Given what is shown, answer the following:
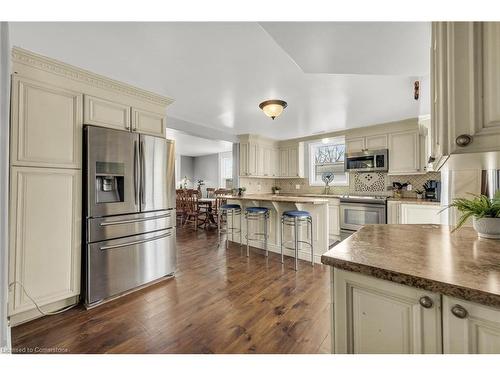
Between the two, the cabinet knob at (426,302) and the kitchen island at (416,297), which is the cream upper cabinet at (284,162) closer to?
the kitchen island at (416,297)

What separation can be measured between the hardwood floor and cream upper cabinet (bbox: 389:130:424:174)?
266 centimetres

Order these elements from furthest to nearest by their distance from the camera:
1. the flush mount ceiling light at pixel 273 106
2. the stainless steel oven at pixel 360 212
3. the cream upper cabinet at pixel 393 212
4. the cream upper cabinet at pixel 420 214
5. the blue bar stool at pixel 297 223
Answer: the stainless steel oven at pixel 360 212 < the cream upper cabinet at pixel 393 212 < the cream upper cabinet at pixel 420 214 < the blue bar stool at pixel 297 223 < the flush mount ceiling light at pixel 273 106

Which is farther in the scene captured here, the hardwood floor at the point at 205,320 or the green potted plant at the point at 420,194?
the green potted plant at the point at 420,194

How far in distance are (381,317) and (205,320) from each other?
4.84 ft

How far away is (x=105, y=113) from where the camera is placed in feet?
7.30

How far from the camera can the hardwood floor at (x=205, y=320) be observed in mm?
1580

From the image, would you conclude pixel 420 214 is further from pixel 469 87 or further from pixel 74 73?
pixel 74 73

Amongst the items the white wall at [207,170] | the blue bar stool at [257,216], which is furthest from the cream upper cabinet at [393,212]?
the white wall at [207,170]

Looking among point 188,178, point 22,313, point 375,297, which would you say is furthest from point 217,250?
point 188,178

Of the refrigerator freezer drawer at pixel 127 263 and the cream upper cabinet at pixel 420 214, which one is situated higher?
the cream upper cabinet at pixel 420 214

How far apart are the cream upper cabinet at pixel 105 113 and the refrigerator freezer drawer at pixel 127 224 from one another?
929 millimetres

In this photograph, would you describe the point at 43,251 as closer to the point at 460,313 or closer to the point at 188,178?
the point at 460,313

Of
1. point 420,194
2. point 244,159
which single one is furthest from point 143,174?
point 420,194

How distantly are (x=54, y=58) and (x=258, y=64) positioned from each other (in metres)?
1.79
